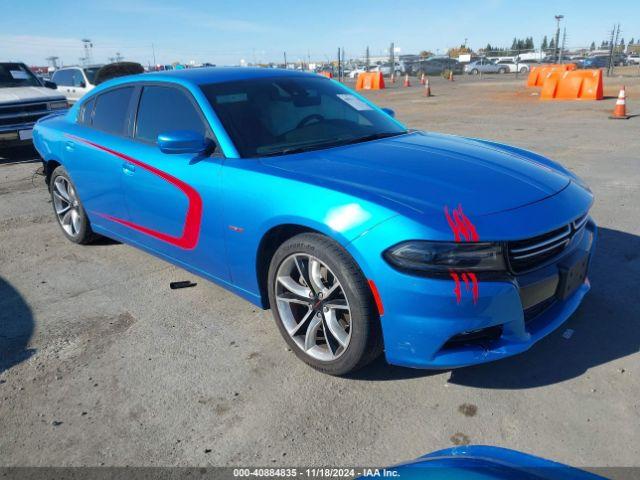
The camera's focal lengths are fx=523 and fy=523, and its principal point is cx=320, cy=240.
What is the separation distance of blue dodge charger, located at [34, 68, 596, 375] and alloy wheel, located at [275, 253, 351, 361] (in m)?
0.01

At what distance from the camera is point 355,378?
2.84 metres

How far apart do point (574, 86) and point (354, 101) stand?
16456 millimetres

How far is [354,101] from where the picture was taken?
4.07m

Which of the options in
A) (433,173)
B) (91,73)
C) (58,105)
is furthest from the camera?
(91,73)

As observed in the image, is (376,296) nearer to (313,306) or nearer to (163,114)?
(313,306)

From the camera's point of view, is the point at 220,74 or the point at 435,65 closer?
the point at 220,74

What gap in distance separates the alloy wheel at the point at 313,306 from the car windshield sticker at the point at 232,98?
1.27 metres

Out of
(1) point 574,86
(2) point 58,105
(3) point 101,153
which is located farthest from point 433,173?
(1) point 574,86

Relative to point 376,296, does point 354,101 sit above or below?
above

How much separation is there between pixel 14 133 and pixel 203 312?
816 cm

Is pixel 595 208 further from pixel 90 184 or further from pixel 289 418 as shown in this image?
pixel 90 184

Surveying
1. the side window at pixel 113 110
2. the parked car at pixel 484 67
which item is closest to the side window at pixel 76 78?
the side window at pixel 113 110

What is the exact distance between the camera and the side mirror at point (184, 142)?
10.5 feet

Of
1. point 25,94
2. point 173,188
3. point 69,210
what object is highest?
point 25,94
